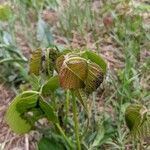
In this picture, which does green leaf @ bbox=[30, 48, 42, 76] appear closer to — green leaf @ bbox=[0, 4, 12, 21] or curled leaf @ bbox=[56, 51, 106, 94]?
curled leaf @ bbox=[56, 51, 106, 94]

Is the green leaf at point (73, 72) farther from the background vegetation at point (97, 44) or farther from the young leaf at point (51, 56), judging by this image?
the background vegetation at point (97, 44)

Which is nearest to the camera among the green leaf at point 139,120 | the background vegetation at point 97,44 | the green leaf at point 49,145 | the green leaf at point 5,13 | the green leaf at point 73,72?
the green leaf at point 73,72

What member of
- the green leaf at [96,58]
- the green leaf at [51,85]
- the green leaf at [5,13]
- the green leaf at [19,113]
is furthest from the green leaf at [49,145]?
the green leaf at [5,13]

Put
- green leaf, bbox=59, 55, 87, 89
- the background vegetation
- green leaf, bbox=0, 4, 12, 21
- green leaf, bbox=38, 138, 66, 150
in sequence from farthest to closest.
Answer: green leaf, bbox=0, 4, 12, 21 < the background vegetation < green leaf, bbox=38, 138, 66, 150 < green leaf, bbox=59, 55, 87, 89

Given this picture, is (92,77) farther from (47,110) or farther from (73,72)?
(47,110)

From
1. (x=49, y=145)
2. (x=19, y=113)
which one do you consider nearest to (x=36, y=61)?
(x=19, y=113)

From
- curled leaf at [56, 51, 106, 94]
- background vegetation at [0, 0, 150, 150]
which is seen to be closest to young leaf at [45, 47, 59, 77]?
curled leaf at [56, 51, 106, 94]

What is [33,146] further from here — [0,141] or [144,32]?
[144,32]

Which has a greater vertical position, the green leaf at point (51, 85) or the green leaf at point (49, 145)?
the green leaf at point (51, 85)
